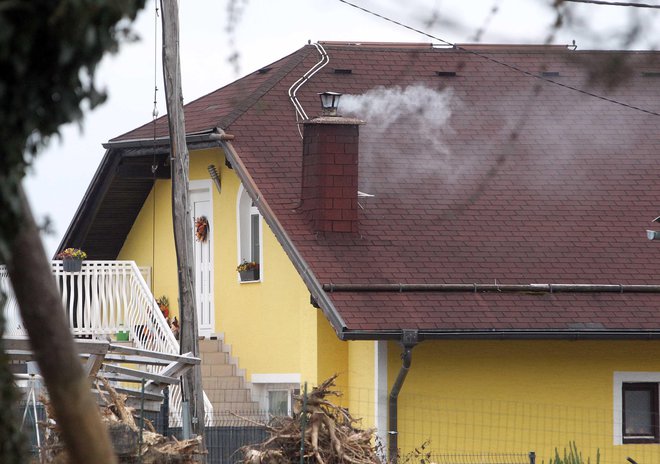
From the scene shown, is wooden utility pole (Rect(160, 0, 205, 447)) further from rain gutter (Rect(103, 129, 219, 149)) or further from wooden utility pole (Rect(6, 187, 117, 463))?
wooden utility pole (Rect(6, 187, 117, 463))

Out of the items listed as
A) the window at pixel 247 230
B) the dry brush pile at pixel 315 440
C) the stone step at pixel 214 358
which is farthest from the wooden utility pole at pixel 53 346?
the window at pixel 247 230

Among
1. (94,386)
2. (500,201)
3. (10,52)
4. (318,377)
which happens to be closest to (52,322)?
(10,52)

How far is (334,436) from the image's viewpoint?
38.1ft

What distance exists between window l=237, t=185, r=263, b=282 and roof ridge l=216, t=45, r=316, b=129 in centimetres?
119

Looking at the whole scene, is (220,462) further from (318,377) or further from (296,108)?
(296,108)

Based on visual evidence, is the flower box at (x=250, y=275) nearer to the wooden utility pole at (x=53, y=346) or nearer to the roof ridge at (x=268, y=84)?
the roof ridge at (x=268, y=84)

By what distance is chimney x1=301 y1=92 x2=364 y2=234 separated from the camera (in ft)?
59.2

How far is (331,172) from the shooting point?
59.3 ft

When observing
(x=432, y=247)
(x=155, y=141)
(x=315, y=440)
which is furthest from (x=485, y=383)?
(x=315, y=440)

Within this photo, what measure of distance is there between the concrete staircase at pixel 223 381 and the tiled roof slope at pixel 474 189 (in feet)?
9.72

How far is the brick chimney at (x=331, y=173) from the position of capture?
59.2 feet

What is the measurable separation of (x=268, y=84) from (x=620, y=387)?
6.64m

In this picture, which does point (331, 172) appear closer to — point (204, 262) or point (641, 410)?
point (204, 262)

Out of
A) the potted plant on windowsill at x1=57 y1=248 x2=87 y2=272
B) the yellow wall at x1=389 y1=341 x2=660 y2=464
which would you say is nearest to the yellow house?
the yellow wall at x1=389 y1=341 x2=660 y2=464
